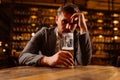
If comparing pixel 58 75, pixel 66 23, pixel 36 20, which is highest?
pixel 36 20

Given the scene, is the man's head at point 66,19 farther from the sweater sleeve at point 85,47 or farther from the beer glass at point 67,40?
the beer glass at point 67,40

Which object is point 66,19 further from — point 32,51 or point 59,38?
point 32,51

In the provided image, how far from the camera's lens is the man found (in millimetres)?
1922

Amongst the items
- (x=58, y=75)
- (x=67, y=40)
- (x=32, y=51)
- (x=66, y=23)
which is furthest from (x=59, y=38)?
(x=58, y=75)

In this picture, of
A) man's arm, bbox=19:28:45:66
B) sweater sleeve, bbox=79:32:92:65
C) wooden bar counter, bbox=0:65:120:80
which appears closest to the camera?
wooden bar counter, bbox=0:65:120:80

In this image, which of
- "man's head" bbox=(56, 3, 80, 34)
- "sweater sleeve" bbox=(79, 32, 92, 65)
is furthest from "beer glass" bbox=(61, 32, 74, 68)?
"sweater sleeve" bbox=(79, 32, 92, 65)

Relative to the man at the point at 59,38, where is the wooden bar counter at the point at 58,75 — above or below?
below

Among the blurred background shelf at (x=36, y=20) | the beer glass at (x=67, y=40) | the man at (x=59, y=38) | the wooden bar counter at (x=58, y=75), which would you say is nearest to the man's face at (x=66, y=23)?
the man at (x=59, y=38)

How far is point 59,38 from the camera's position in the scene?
6.51 feet

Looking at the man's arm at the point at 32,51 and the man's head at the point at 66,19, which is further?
the man's head at the point at 66,19

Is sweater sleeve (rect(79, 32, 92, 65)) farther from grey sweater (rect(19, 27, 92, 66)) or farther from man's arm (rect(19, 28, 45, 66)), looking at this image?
man's arm (rect(19, 28, 45, 66))

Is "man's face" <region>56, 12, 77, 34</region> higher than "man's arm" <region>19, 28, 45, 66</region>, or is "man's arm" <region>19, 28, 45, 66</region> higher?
"man's face" <region>56, 12, 77, 34</region>

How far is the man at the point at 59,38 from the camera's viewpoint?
1922 mm

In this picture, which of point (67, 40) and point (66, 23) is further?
point (66, 23)
